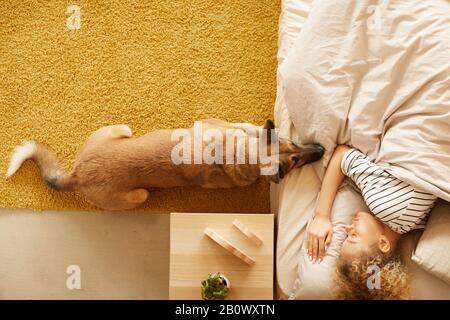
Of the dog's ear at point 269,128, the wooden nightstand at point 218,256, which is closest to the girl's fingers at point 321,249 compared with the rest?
the wooden nightstand at point 218,256

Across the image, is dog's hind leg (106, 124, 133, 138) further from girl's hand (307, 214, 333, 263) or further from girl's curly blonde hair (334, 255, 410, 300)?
girl's curly blonde hair (334, 255, 410, 300)

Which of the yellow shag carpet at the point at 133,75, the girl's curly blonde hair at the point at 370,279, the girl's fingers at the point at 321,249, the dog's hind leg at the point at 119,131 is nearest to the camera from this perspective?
the girl's curly blonde hair at the point at 370,279

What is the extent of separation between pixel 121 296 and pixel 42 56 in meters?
1.22

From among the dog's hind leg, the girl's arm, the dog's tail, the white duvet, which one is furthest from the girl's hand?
the dog's tail

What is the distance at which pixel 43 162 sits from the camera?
1921mm

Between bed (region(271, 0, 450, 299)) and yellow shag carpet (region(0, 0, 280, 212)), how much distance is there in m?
0.24

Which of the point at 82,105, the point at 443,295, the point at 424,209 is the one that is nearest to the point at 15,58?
the point at 82,105

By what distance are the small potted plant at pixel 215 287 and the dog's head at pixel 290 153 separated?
0.46 metres

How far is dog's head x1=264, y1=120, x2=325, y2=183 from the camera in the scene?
1641 millimetres

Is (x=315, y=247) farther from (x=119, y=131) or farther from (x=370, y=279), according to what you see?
(x=119, y=131)

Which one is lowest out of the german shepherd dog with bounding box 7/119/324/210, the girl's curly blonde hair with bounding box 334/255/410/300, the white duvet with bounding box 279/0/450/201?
the girl's curly blonde hair with bounding box 334/255/410/300

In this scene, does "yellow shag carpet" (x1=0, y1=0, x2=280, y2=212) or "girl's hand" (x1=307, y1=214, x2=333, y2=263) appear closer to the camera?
"girl's hand" (x1=307, y1=214, x2=333, y2=263)

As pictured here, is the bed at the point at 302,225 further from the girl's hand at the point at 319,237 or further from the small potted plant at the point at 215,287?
the small potted plant at the point at 215,287

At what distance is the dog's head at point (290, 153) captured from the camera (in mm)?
1641
